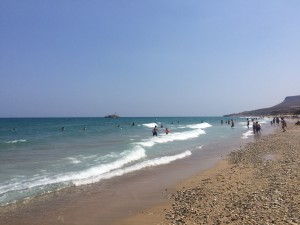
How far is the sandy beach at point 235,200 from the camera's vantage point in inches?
291

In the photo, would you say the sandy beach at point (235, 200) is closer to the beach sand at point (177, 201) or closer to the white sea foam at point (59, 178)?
the beach sand at point (177, 201)

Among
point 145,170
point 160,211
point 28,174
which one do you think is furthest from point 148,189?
point 28,174

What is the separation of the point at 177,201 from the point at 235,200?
1.68 m

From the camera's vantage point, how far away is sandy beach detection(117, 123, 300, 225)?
7.40 m

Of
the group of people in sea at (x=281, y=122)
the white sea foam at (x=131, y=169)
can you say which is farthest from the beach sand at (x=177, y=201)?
the group of people in sea at (x=281, y=122)

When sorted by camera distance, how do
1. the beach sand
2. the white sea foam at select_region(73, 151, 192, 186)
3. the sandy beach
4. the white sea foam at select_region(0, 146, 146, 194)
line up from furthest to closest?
the white sea foam at select_region(73, 151, 192, 186) < the white sea foam at select_region(0, 146, 146, 194) < the beach sand < the sandy beach

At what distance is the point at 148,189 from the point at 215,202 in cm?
310

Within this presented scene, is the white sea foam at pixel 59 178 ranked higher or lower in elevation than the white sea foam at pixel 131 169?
higher

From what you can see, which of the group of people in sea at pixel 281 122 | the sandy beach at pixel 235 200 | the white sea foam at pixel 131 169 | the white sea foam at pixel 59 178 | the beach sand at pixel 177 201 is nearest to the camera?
the sandy beach at pixel 235 200

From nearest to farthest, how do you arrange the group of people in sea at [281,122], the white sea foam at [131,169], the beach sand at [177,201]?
the beach sand at [177,201], the white sea foam at [131,169], the group of people in sea at [281,122]

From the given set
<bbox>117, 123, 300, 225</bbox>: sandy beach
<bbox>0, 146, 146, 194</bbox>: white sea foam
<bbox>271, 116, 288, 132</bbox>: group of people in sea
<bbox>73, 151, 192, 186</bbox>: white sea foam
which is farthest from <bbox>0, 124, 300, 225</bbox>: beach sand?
<bbox>271, 116, 288, 132</bbox>: group of people in sea

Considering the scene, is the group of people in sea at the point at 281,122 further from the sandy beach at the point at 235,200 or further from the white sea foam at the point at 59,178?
the white sea foam at the point at 59,178

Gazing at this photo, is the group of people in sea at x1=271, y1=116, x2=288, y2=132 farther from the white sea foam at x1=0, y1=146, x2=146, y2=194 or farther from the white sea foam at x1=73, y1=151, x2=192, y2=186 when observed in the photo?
the white sea foam at x1=0, y1=146, x2=146, y2=194

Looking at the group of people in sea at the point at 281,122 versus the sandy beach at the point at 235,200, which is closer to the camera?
the sandy beach at the point at 235,200
